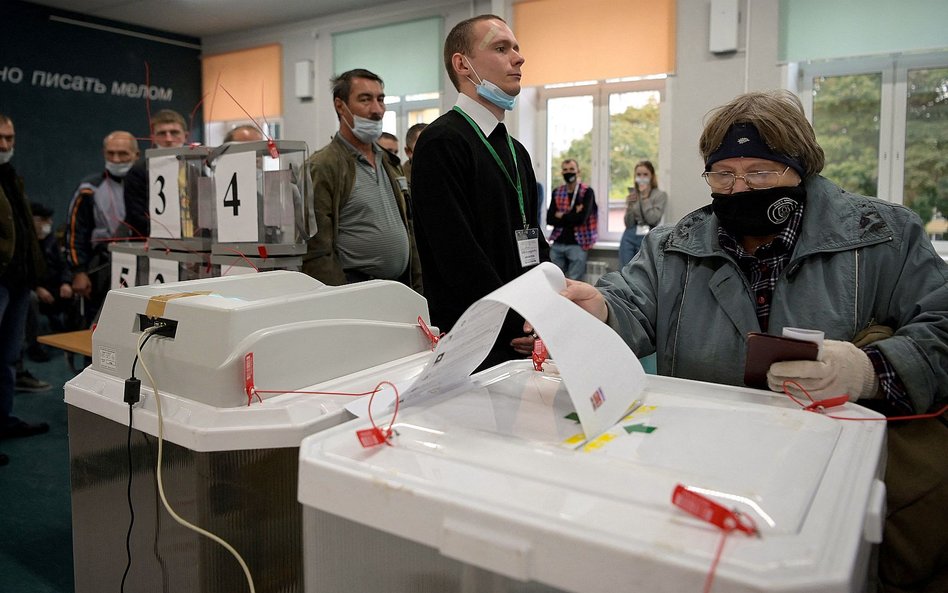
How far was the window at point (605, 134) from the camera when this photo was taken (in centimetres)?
610

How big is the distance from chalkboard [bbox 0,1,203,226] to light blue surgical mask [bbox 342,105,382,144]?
4.50 m

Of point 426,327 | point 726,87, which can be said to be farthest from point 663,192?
point 426,327

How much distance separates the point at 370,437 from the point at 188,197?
1.67 meters

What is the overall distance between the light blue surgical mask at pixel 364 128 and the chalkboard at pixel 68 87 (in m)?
4.50

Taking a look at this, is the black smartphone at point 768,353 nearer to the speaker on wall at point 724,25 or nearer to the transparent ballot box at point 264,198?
the transparent ballot box at point 264,198

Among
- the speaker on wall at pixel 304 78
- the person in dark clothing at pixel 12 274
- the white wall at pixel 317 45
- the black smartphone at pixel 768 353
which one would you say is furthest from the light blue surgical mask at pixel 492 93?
the speaker on wall at pixel 304 78

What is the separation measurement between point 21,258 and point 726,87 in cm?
472

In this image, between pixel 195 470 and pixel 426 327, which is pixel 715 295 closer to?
pixel 426 327

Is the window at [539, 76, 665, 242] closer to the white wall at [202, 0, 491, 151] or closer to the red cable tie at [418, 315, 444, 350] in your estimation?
the white wall at [202, 0, 491, 151]

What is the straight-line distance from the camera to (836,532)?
1.87ft

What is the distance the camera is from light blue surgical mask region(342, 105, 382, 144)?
2.76 m

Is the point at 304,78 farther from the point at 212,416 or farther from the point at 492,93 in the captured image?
the point at 212,416

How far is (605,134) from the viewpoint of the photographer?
639cm

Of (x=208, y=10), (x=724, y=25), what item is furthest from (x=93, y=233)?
(x=208, y=10)
